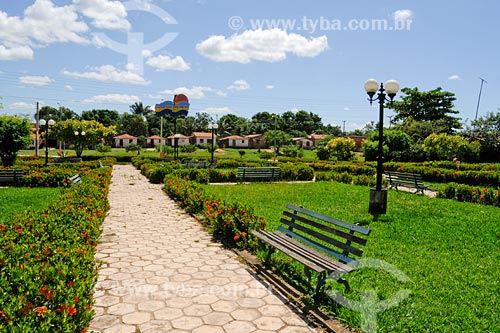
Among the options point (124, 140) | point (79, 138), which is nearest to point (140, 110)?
point (124, 140)

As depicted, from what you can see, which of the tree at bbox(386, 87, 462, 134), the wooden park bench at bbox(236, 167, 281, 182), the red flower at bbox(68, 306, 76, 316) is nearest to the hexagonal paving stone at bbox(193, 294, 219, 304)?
the red flower at bbox(68, 306, 76, 316)

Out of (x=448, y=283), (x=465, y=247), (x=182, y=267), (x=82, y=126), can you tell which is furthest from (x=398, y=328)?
(x=82, y=126)

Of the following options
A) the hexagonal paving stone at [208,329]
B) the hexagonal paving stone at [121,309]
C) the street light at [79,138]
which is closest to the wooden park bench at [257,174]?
the hexagonal paving stone at [121,309]

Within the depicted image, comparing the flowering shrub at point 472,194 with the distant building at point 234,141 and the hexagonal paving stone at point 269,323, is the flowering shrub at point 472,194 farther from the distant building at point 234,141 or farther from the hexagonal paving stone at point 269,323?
the distant building at point 234,141

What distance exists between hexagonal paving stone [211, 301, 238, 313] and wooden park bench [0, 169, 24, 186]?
13.4 m

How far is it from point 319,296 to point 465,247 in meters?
3.97

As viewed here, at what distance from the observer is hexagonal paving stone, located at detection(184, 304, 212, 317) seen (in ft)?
12.5

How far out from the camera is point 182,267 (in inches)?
207

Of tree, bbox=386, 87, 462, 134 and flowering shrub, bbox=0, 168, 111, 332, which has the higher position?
tree, bbox=386, 87, 462, 134

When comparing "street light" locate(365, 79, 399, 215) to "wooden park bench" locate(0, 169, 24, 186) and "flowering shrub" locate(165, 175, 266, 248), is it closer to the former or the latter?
"flowering shrub" locate(165, 175, 266, 248)

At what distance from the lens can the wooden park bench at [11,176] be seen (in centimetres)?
1419

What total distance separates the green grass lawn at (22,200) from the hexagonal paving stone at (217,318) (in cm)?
620

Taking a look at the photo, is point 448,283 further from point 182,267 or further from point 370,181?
point 370,181

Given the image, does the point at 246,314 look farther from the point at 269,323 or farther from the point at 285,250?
the point at 285,250
